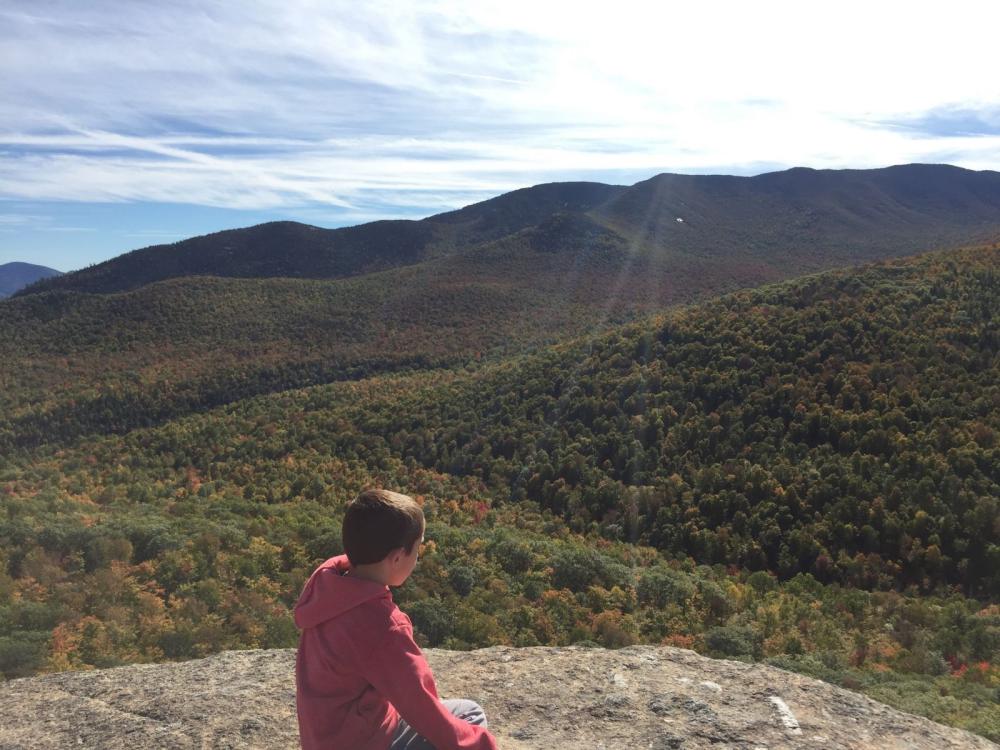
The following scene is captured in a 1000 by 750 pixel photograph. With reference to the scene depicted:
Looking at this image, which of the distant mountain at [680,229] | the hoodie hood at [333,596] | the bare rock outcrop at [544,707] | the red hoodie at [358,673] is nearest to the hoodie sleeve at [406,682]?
the red hoodie at [358,673]

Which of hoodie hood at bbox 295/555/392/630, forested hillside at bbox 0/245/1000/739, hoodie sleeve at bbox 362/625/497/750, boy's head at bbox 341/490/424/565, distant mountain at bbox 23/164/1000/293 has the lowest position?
forested hillside at bbox 0/245/1000/739

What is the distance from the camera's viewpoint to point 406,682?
7.88 ft

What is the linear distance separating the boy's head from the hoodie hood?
9 cm

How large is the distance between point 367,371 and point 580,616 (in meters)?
46.9

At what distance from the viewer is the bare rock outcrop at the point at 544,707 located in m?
4.51

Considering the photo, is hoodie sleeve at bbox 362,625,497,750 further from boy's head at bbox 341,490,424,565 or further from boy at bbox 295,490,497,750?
boy's head at bbox 341,490,424,565

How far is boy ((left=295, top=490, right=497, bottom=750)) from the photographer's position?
2395 mm

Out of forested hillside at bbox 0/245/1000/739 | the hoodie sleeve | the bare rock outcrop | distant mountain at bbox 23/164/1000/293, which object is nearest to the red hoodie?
the hoodie sleeve

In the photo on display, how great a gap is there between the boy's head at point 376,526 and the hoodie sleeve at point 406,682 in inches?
12.4

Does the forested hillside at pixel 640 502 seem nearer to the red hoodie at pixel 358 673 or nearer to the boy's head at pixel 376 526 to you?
the red hoodie at pixel 358 673

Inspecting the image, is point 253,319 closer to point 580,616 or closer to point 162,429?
point 162,429

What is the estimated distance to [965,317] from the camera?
25.2 m

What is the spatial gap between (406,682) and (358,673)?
22cm

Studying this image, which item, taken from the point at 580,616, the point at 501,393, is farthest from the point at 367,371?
the point at 580,616
